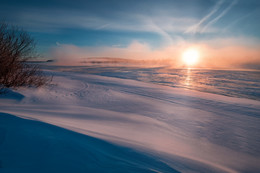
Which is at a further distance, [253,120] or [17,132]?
[253,120]

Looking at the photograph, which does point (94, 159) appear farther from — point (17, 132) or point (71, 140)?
point (17, 132)

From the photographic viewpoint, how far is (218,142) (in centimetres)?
299

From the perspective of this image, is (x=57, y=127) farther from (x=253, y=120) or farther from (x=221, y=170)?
(x=253, y=120)

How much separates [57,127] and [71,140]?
1.60 ft

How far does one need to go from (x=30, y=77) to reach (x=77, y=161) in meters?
6.62

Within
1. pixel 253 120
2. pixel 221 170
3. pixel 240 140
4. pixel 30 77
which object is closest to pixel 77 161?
pixel 221 170

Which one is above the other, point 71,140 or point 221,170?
point 71,140

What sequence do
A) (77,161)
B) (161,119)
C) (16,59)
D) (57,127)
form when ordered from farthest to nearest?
1. (16,59)
2. (161,119)
3. (57,127)
4. (77,161)

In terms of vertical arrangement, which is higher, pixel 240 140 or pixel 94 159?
pixel 94 159

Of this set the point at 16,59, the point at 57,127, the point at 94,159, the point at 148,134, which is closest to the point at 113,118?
the point at 148,134

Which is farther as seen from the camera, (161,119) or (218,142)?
(161,119)

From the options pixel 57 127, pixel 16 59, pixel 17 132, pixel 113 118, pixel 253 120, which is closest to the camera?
pixel 17 132

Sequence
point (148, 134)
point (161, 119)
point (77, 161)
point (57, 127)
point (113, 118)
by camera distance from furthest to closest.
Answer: point (161, 119), point (113, 118), point (148, 134), point (57, 127), point (77, 161)

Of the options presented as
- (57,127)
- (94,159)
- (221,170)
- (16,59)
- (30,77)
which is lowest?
(221,170)
